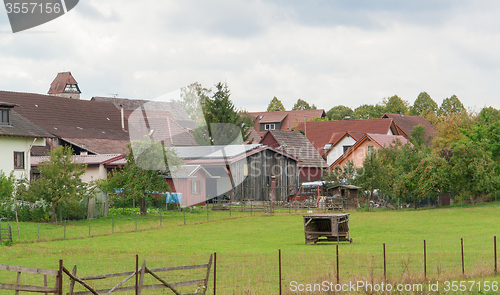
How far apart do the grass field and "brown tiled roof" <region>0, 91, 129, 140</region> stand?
28885mm

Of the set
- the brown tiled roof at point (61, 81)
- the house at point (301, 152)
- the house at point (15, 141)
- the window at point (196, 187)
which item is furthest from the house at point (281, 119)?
the house at point (15, 141)

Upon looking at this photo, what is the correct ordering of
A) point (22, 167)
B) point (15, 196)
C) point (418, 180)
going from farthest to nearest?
1. point (418, 180)
2. point (22, 167)
3. point (15, 196)

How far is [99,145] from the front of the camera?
59594mm

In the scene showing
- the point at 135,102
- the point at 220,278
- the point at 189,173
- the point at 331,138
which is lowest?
the point at 220,278

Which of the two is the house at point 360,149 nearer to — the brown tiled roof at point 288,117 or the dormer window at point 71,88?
the brown tiled roof at point 288,117

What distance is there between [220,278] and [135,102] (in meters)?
90.5

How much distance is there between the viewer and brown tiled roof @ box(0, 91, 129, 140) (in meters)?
62.9

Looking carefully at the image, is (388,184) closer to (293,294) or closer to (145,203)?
(145,203)

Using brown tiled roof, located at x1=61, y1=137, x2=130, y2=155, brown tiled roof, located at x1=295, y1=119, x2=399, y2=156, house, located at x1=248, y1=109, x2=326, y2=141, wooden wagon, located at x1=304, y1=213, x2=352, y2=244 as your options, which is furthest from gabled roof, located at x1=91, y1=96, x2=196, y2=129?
wooden wagon, located at x1=304, y1=213, x2=352, y2=244

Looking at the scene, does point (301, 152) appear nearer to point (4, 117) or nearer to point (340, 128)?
point (340, 128)

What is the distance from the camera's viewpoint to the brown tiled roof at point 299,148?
6519cm

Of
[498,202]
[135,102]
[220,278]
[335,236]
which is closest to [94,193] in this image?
[335,236]

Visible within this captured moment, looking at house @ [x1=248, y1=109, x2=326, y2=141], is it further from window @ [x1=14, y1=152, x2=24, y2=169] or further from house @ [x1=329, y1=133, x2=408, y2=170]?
window @ [x1=14, y1=152, x2=24, y2=169]

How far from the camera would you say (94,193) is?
38188 mm
